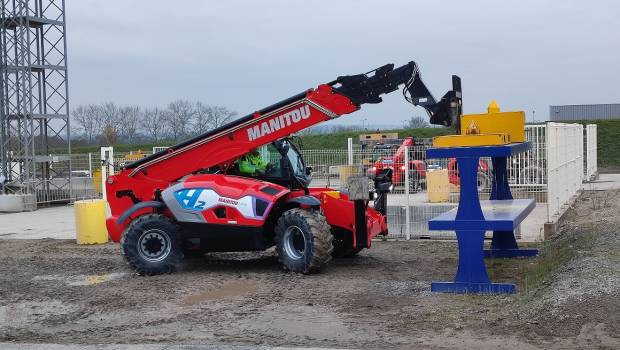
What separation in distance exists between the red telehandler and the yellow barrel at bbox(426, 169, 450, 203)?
3.95 metres

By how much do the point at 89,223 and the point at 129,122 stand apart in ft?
105

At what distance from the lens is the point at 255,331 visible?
23.0 feet

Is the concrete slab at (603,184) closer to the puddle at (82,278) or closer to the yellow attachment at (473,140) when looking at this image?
the yellow attachment at (473,140)

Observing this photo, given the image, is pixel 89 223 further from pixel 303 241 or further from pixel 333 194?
pixel 303 241

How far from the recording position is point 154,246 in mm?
10320

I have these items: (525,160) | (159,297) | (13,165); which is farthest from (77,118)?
(159,297)

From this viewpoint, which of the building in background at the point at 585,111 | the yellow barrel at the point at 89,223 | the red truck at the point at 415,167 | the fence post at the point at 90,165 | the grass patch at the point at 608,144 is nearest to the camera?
the yellow barrel at the point at 89,223

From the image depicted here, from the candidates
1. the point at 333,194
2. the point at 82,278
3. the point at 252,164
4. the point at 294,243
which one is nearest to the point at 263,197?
the point at 294,243

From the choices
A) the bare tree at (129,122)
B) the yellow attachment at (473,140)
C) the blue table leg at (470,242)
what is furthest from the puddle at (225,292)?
the bare tree at (129,122)

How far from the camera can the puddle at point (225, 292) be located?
869 centimetres

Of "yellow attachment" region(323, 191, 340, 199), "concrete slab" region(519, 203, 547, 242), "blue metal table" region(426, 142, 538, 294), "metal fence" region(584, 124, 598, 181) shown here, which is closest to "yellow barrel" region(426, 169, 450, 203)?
"concrete slab" region(519, 203, 547, 242)

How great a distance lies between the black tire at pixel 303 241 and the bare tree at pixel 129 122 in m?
35.2

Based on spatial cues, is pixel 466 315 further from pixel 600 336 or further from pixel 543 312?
pixel 600 336

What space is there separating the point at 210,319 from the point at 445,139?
11.3 feet
